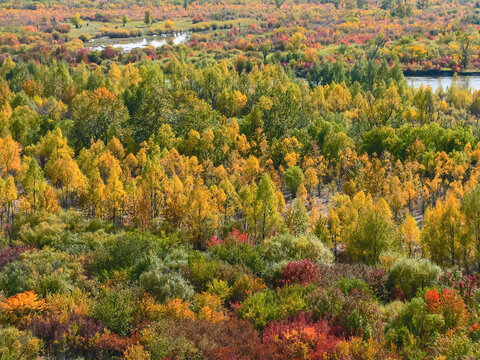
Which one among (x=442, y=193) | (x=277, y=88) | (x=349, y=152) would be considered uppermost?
(x=277, y=88)

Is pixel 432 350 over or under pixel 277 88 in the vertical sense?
under

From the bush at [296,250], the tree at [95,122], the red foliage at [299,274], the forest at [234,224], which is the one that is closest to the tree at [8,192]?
the forest at [234,224]

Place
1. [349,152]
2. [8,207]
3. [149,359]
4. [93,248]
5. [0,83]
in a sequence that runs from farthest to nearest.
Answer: [0,83] < [349,152] < [8,207] < [93,248] < [149,359]

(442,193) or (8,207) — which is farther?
(442,193)

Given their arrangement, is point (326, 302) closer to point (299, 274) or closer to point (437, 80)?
point (299, 274)

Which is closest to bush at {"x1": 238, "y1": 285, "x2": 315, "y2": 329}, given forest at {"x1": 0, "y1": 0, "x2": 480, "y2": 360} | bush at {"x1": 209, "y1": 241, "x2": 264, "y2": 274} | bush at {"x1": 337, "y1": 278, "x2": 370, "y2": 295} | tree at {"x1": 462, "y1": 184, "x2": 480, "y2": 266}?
forest at {"x1": 0, "y1": 0, "x2": 480, "y2": 360}

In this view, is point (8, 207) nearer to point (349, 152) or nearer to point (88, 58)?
point (349, 152)

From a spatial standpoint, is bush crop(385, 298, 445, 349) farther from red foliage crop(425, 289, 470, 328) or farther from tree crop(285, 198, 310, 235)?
tree crop(285, 198, 310, 235)

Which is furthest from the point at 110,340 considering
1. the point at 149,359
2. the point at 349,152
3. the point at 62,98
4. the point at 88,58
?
the point at 88,58
